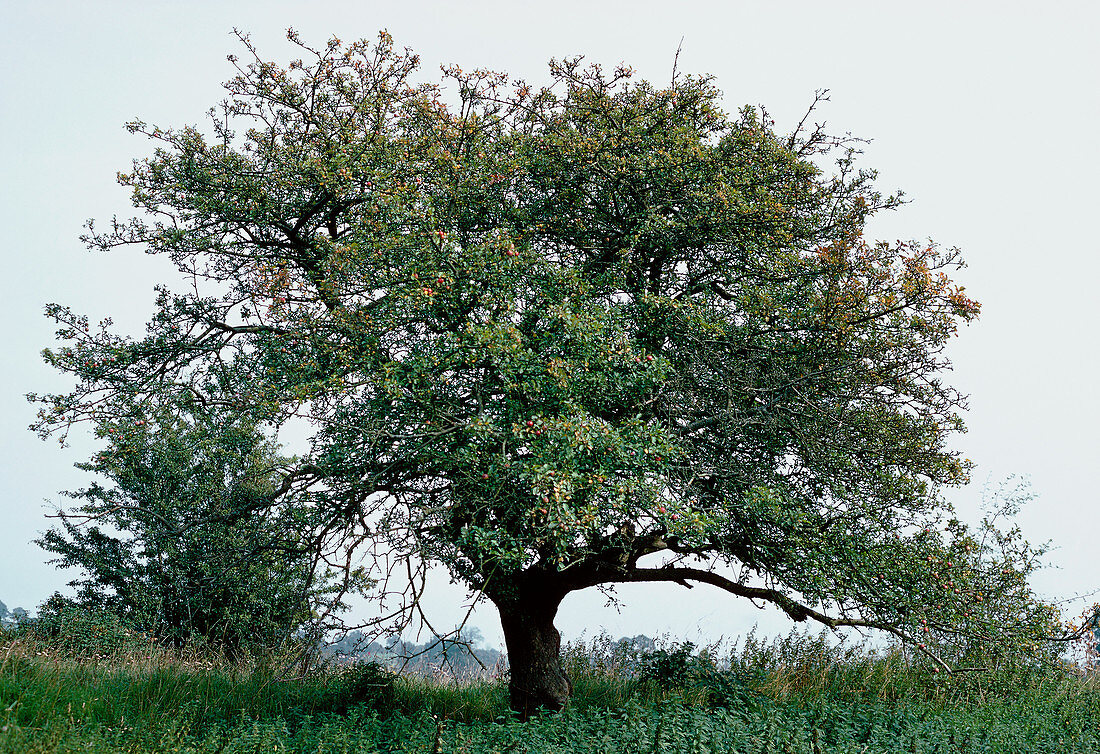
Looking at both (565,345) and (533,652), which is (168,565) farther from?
(565,345)

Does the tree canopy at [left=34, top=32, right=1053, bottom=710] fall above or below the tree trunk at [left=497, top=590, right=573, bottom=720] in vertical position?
above

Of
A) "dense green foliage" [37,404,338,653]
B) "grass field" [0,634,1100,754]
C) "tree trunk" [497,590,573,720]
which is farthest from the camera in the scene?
A: "dense green foliage" [37,404,338,653]

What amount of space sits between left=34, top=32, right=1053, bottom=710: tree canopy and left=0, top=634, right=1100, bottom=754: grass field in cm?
134

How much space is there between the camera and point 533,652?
38.2 feet

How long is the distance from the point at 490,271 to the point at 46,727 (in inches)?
259

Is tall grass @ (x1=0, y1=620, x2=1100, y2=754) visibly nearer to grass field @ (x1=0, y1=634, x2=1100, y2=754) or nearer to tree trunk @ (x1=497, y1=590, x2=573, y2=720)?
grass field @ (x1=0, y1=634, x2=1100, y2=754)

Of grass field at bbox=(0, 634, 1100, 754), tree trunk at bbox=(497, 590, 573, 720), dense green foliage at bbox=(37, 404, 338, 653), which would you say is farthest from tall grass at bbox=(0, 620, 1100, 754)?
dense green foliage at bbox=(37, 404, 338, 653)

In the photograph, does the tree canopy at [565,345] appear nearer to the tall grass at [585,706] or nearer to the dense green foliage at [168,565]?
the tall grass at [585,706]

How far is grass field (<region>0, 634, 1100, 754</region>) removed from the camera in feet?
26.9

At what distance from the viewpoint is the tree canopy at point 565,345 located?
914cm

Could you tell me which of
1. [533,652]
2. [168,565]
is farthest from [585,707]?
[168,565]

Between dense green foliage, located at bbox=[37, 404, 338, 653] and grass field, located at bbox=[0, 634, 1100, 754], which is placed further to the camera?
dense green foliage, located at bbox=[37, 404, 338, 653]

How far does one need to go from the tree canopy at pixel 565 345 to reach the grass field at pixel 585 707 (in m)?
1.34

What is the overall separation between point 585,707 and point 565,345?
5.87m
